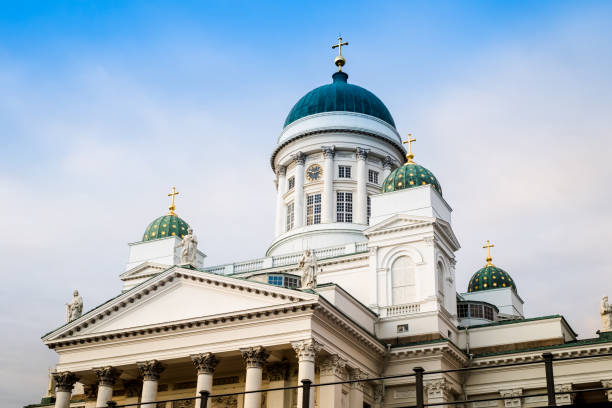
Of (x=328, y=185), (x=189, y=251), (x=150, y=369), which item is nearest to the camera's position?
(x=150, y=369)

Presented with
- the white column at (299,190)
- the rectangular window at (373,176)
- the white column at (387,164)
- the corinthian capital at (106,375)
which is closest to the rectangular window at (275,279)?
the white column at (299,190)

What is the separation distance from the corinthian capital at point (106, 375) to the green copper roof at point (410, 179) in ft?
56.4

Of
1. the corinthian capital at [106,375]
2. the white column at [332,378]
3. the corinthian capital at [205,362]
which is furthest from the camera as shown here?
the corinthian capital at [106,375]

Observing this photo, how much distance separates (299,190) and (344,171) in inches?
129

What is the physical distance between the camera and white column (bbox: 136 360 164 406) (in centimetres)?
3192

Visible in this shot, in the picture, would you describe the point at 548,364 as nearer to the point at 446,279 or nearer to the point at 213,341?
the point at 213,341

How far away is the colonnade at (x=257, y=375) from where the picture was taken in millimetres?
29016

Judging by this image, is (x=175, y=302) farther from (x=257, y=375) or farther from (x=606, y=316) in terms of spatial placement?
(x=606, y=316)

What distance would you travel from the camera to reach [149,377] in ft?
106

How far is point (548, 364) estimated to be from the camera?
1255 centimetres

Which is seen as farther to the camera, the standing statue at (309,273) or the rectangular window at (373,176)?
the rectangular window at (373,176)

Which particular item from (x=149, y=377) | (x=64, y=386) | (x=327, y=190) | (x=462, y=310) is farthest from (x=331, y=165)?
(x=64, y=386)

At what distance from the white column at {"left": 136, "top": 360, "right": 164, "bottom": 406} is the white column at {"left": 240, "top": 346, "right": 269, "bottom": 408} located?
4523 millimetres

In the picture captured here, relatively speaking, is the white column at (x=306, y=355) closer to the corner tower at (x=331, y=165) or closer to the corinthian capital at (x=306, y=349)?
the corinthian capital at (x=306, y=349)
